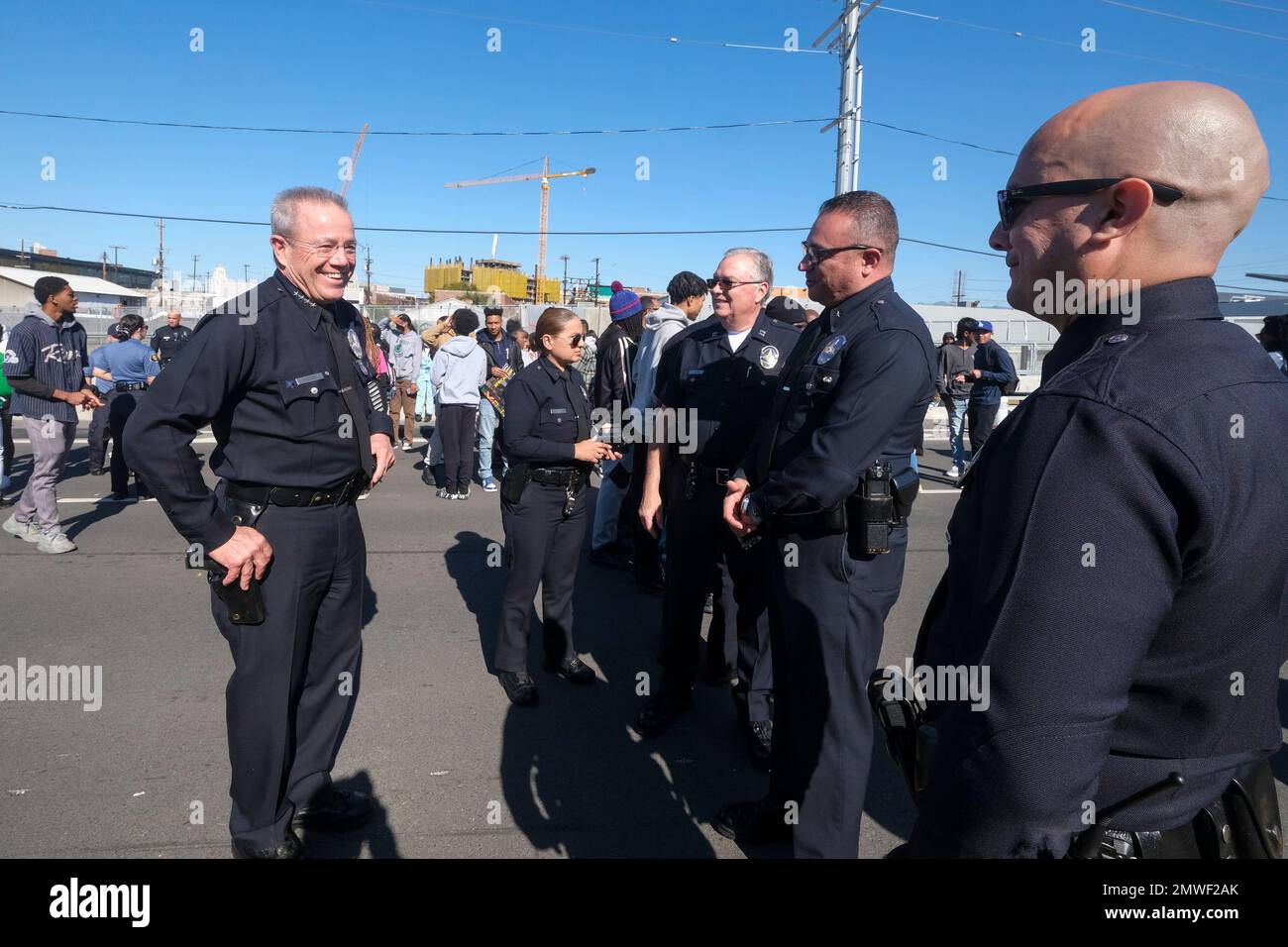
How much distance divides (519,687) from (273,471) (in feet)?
6.30

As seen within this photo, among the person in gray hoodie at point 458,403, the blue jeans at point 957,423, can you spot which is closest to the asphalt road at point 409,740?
the person in gray hoodie at point 458,403

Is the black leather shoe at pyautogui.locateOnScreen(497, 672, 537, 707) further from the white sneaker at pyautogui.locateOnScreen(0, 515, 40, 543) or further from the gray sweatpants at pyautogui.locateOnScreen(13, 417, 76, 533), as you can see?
the white sneaker at pyautogui.locateOnScreen(0, 515, 40, 543)

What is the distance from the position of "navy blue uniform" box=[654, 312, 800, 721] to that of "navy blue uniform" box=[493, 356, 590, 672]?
60cm

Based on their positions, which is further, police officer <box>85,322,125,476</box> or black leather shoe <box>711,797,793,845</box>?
police officer <box>85,322,125,476</box>

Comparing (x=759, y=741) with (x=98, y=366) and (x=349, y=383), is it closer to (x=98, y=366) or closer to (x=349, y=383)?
(x=349, y=383)

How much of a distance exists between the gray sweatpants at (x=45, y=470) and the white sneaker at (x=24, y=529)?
0.42ft

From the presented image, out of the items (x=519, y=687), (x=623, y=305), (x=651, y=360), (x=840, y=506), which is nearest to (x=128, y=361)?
(x=623, y=305)

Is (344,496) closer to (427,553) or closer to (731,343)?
(731,343)

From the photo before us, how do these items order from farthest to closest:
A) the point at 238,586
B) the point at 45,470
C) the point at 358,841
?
the point at 45,470
the point at 358,841
the point at 238,586

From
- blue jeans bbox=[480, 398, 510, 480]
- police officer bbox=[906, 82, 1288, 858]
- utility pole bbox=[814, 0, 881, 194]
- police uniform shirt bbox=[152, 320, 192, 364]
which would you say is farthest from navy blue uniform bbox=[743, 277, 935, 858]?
utility pole bbox=[814, 0, 881, 194]

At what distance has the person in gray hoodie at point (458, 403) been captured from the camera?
894 cm

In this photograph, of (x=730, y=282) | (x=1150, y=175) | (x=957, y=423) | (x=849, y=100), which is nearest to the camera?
(x=1150, y=175)

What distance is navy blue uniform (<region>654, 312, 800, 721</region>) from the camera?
3609 millimetres

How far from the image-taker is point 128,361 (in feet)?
28.3
